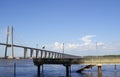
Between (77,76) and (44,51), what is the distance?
105554 millimetres

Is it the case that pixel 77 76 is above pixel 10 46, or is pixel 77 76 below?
below

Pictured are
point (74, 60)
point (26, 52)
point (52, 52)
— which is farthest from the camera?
point (52, 52)

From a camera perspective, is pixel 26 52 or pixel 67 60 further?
pixel 26 52

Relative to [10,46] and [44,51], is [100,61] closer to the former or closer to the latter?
[10,46]

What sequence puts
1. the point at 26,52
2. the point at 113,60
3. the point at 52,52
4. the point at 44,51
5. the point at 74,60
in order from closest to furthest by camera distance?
the point at 113,60 → the point at 74,60 → the point at 26,52 → the point at 44,51 → the point at 52,52

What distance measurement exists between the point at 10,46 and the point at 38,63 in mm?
88814

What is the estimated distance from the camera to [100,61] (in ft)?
186

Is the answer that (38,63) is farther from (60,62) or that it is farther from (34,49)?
(34,49)

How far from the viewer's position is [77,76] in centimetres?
6731

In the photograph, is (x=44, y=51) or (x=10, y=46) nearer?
(x=10, y=46)

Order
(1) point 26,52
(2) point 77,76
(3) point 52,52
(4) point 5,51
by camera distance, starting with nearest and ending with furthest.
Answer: (2) point 77,76
(4) point 5,51
(1) point 26,52
(3) point 52,52

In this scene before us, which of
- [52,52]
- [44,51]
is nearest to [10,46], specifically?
[44,51]

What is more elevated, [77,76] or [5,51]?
[5,51]

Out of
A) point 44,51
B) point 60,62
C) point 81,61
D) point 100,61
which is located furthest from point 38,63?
point 44,51
